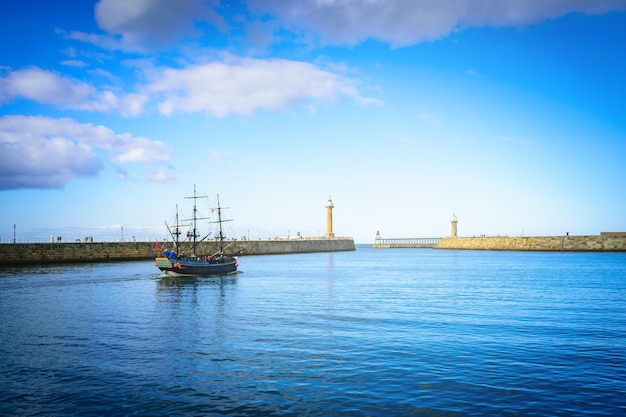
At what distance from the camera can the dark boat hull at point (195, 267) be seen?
51122mm

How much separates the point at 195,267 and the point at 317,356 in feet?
136

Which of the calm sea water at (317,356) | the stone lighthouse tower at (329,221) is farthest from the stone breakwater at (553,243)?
the calm sea water at (317,356)

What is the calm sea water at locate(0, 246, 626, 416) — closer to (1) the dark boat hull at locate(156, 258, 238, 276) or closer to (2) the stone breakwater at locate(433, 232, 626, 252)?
(1) the dark boat hull at locate(156, 258, 238, 276)

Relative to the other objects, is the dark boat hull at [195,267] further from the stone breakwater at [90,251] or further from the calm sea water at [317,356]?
the stone breakwater at [90,251]

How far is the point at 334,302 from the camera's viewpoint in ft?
94.9

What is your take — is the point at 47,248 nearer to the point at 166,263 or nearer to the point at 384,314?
the point at 166,263

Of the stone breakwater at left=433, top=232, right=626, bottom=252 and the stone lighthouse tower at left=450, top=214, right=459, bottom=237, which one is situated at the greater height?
the stone lighthouse tower at left=450, top=214, right=459, bottom=237

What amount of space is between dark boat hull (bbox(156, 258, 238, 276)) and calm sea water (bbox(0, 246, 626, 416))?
2067 centimetres

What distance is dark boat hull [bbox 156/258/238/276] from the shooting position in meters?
51.1

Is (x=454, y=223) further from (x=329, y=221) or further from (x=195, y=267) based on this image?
(x=195, y=267)

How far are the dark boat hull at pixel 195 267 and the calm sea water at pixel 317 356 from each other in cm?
2067

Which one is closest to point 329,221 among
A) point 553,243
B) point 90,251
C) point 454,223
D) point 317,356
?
point 454,223

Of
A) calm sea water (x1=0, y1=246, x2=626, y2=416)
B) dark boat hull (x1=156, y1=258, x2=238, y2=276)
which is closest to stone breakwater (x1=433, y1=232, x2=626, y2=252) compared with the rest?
calm sea water (x1=0, y1=246, x2=626, y2=416)

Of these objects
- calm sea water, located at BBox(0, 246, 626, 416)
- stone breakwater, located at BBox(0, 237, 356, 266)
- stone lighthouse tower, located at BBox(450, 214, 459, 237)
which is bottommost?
calm sea water, located at BBox(0, 246, 626, 416)
